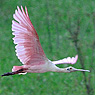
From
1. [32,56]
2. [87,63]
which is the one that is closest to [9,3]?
[87,63]

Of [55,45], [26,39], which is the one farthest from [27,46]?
[55,45]

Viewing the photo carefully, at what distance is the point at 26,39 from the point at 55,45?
5.70m

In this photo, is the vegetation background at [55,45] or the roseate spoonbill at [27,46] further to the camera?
the vegetation background at [55,45]

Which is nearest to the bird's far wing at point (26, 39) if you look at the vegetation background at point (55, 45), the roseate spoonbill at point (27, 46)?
the roseate spoonbill at point (27, 46)

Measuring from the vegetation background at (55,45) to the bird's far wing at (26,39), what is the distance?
37.6 inches

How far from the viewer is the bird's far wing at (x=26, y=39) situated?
21.5ft

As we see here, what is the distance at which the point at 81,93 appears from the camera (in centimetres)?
997

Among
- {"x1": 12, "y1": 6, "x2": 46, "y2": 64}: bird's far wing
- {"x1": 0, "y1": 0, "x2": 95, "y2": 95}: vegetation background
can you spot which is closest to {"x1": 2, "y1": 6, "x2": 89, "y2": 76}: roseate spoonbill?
{"x1": 12, "y1": 6, "x2": 46, "y2": 64}: bird's far wing

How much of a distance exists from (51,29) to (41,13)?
1.00m

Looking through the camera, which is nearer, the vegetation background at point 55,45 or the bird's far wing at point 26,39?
the bird's far wing at point 26,39

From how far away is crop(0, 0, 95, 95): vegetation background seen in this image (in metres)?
9.79

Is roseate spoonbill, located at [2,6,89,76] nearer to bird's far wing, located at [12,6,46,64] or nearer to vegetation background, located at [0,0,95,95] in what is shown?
bird's far wing, located at [12,6,46,64]

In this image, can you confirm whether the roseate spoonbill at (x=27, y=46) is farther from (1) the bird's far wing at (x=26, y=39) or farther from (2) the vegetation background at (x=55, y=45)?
(2) the vegetation background at (x=55, y=45)

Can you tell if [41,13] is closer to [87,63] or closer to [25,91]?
[87,63]
